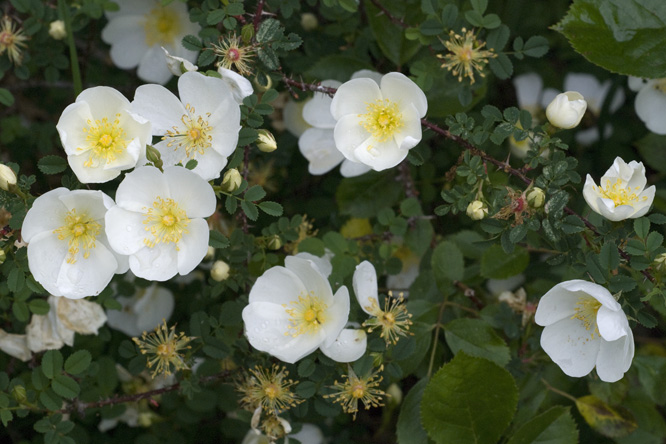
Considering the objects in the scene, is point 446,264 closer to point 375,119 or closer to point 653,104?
point 375,119

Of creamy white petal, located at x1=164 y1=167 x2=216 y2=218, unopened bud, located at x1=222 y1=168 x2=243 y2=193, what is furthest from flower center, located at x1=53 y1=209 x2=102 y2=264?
unopened bud, located at x1=222 y1=168 x2=243 y2=193

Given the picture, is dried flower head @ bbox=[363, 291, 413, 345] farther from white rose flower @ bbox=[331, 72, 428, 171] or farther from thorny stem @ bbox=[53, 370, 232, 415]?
thorny stem @ bbox=[53, 370, 232, 415]

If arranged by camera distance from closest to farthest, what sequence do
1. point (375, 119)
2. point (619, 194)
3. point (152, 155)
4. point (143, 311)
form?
point (152, 155)
point (619, 194)
point (375, 119)
point (143, 311)

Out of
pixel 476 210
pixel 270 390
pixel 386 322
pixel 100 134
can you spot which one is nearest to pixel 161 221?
pixel 100 134

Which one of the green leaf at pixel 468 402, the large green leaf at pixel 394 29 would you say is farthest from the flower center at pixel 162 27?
the green leaf at pixel 468 402

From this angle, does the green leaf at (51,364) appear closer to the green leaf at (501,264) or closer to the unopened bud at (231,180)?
the unopened bud at (231,180)

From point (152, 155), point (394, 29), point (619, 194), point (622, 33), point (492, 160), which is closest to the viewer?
point (152, 155)
